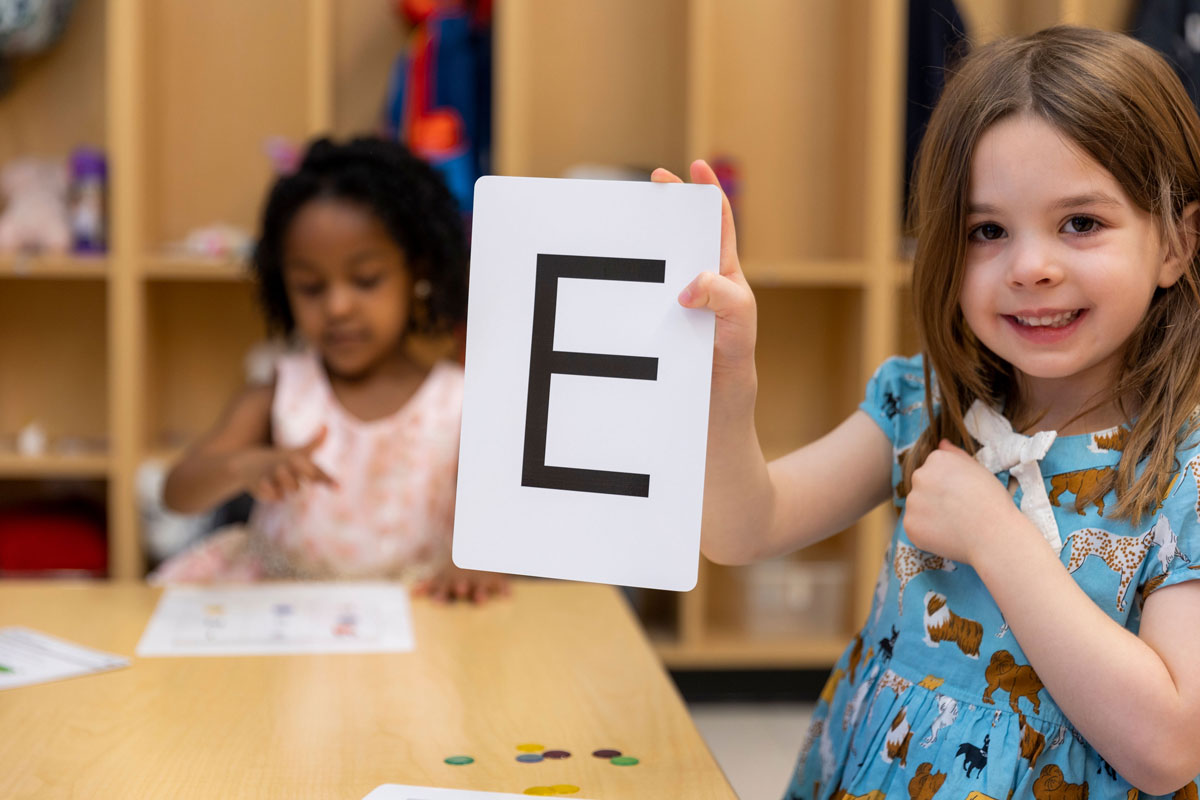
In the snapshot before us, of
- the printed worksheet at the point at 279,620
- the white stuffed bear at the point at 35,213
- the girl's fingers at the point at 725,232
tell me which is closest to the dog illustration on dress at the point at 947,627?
the girl's fingers at the point at 725,232

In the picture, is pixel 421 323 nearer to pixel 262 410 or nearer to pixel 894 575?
pixel 262 410

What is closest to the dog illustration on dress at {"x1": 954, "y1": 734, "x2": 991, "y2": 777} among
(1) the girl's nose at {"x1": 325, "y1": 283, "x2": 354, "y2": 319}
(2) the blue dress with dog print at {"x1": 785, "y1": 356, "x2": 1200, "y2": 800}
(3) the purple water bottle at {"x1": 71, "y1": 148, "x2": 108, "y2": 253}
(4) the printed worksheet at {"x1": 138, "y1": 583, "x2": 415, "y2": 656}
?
(2) the blue dress with dog print at {"x1": 785, "y1": 356, "x2": 1200, "y2": 800}

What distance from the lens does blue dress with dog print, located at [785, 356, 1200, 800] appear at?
2.79 feet

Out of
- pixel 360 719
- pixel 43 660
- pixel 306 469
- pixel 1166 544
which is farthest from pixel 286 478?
pixel 1166 544

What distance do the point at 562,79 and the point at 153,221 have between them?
105cm

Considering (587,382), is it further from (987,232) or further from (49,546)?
(49,546)

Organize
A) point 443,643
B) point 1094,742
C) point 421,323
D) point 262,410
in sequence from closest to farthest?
point 1094,742
point 443,643
point 262,410
point 421,323

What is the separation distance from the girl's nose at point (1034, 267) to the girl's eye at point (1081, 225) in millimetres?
29

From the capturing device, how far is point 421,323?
1977 millimetres

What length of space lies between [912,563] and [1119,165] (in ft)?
1.18

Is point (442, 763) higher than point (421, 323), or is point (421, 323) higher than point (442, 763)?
point (421, 323)

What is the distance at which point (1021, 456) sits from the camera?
3.01 ft

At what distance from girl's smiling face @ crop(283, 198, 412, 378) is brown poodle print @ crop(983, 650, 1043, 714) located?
3.76 ft

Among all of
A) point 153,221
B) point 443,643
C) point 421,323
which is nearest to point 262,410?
point 421,323
